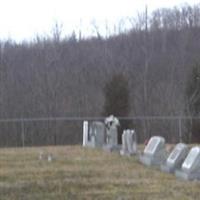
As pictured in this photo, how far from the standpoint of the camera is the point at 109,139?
63.6ft

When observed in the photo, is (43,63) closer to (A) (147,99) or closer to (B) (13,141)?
(A) (147,99)

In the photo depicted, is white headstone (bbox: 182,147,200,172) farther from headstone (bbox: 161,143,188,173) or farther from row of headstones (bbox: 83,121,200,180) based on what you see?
headstone (bbox: 161,143,188,173)

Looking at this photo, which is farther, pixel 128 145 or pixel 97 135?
pixel 97 135

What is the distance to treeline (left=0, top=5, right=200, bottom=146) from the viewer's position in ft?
161

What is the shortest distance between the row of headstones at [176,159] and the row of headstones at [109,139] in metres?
1.78

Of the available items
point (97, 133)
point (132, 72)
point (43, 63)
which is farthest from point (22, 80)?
point (97, 133)

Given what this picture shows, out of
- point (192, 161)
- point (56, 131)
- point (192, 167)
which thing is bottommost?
point (192, 167)

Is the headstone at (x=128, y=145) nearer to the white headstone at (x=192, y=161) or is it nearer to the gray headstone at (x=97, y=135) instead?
the gray headstone at (x=97, y=135)

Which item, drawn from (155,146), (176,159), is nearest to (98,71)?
(155,146)

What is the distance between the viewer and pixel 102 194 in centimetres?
1050

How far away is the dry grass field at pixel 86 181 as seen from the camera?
34.1ft

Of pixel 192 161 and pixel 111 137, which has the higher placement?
pixel 111 137

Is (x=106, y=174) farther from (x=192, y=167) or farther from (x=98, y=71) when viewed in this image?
(x=98, y=71)

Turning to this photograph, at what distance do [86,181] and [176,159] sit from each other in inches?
92.3
